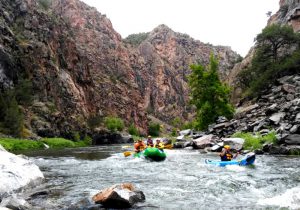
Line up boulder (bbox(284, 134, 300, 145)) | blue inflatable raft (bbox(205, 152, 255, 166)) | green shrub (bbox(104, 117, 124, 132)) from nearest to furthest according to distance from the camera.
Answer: blue inflatable raft (bbox(205, 152, 255, 166)) < boulder (bbox(284, 134, 300, 145)) < green shrub (bbox(104, 117, 124, 132))

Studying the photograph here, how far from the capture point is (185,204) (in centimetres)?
939

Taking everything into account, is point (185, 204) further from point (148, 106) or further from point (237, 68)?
point (148, 106)

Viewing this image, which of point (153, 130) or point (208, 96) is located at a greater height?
point (208, 96)

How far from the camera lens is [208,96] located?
142 ft

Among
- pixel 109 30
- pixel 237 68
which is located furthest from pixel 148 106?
pixel 237 68

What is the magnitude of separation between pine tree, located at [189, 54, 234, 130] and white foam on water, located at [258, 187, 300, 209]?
106 feet

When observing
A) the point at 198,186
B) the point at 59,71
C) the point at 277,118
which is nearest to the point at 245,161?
the point at 198,186

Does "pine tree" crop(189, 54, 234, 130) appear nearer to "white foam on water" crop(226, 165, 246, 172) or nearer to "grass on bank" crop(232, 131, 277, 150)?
"grass on bank" crop(232, 131, 277, 150)

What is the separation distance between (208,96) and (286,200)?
34.4m

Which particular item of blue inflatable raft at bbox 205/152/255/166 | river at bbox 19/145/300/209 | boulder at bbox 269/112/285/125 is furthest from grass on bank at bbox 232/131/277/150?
blue inflatable raft at bbox 205/152/255/166

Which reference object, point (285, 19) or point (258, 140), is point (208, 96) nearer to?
point (258, 140)

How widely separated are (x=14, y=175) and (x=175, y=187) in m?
5.43

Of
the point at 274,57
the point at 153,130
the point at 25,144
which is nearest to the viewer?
the point at 25,144

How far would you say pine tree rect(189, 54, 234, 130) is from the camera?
42.3 m
